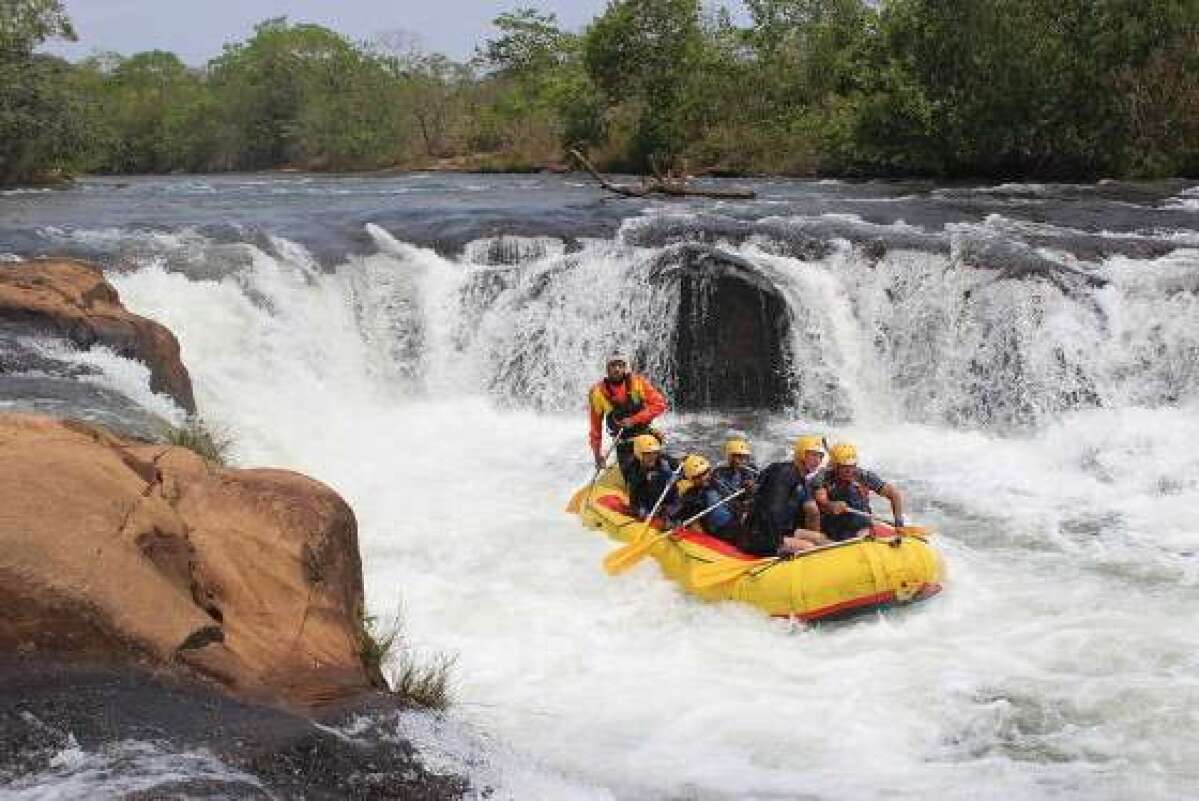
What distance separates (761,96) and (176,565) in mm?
24805

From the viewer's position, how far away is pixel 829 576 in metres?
6.75

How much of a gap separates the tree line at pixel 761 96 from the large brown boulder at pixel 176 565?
741 inches

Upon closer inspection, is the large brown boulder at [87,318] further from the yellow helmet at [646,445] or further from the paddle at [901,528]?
the paddle at [901,528]

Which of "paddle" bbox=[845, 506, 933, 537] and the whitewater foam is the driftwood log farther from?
"paddle" bbox=[845, 506, 933, 537]

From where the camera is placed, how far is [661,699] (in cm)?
584

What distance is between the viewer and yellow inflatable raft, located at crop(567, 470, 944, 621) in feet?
22.1

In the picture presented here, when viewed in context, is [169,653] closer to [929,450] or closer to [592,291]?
[929,450]

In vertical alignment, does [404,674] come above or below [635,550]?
above

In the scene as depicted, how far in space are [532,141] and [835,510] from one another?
26.5 metres

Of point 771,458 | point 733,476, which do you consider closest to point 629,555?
point 733,476

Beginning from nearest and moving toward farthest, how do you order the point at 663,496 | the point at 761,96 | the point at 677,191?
the point at 663,496 < the point at 677,191 < the point at 761,96

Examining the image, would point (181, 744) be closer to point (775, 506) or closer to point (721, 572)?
point (721, 572)

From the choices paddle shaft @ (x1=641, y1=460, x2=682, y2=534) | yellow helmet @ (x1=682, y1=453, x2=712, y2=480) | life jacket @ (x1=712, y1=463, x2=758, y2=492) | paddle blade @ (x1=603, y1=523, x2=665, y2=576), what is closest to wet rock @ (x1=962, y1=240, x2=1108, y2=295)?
life jacket @ (x1=712, y1=463, x2=758, y2=492)

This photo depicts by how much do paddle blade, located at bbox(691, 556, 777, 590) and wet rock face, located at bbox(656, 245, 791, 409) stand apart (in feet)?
17.7
